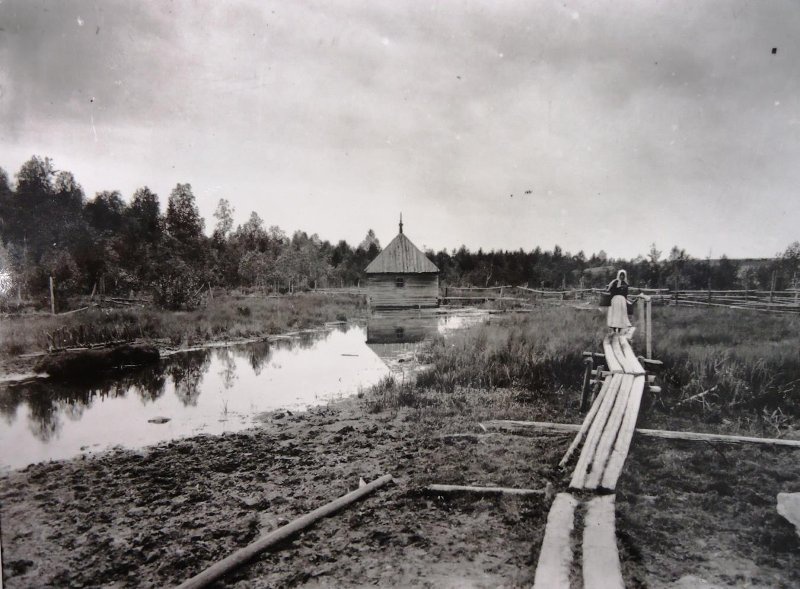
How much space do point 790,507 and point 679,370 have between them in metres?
0.97

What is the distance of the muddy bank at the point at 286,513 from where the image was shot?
194cm

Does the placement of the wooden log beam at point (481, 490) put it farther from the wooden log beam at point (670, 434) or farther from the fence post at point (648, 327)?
the fence post at point (648, 327)

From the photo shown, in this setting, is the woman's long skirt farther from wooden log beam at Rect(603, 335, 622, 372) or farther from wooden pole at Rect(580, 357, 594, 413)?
wooden pole at Rect(580, 357, 594, 413)

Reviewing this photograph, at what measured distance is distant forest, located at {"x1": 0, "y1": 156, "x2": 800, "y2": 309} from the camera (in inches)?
101

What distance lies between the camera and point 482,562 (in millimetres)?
1925

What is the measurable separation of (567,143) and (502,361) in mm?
1864

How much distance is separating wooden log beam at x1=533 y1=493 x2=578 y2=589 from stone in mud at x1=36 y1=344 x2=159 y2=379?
4.47 m

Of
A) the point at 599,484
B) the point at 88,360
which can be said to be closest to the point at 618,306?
the point at 599,484

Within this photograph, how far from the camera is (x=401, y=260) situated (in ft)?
19.4

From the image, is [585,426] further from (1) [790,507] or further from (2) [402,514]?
(2) [402,514]

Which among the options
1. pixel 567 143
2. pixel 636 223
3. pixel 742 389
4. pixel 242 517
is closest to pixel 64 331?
pixel 242 517

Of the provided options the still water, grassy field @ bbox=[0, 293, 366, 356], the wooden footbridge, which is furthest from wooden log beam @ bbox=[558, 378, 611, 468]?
grassy field @ bbox=[0, 293, 366, 356]

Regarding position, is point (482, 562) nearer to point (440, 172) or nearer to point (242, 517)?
point (242, 517)

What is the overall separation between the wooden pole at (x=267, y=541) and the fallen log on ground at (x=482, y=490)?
32cm
